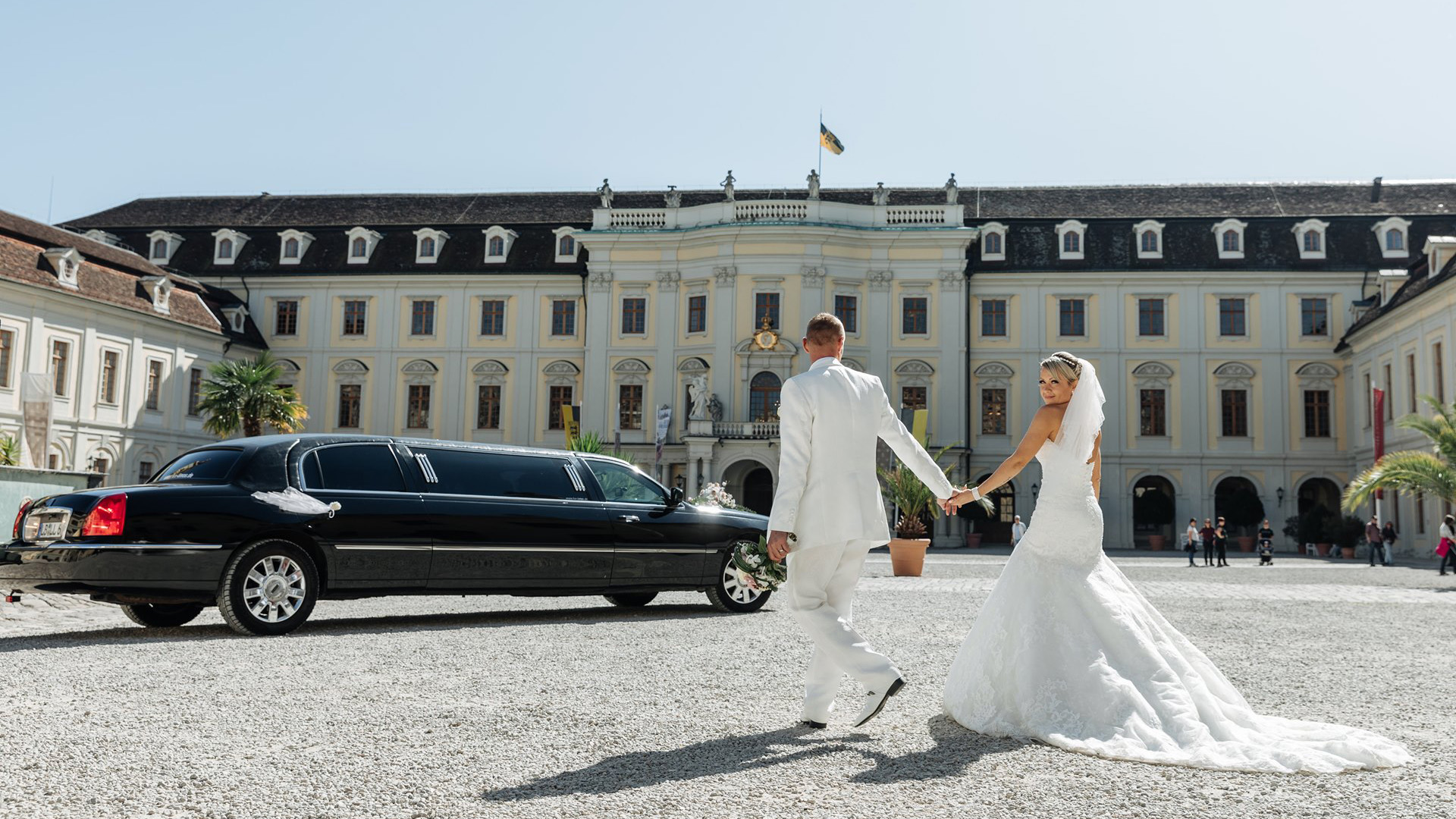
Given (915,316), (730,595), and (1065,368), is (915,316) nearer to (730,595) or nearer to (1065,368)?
(730,595)

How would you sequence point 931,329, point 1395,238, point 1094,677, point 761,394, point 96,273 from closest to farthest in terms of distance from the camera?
point 1094,677, point 96,273, point 761,394, point 1395,238, point 931,329

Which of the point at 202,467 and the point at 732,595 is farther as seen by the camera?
the point at 732,595

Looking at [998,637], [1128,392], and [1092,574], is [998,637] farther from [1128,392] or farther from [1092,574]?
[1128,392]

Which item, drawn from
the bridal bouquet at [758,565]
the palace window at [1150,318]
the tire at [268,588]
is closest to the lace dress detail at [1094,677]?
the bridal bouquet at [758,565]

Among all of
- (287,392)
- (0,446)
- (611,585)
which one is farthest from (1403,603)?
(287,392)

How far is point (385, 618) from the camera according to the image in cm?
1086

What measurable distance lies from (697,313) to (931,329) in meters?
8.26

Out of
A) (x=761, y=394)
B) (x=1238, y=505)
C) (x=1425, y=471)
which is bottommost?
(x=1238, y=505)

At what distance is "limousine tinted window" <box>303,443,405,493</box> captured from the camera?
9766 mm

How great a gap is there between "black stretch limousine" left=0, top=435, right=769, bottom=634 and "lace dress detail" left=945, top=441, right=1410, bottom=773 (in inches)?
216

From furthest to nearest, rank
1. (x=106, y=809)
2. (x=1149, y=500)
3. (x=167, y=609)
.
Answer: (x=1149, y=500), (x=167, y=609), (x=106, y=809)

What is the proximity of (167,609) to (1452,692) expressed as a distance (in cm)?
915

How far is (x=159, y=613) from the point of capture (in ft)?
32.5

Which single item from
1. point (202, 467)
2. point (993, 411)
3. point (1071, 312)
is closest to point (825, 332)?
point (202, 467)
